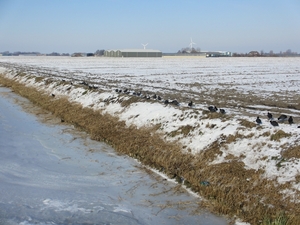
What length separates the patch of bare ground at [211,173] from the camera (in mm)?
7324

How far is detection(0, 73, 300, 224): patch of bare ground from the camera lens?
732 cm

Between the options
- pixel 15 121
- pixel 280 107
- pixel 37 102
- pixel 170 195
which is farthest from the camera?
pixel 37 102

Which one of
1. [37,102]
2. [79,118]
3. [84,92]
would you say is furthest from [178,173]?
[37,102]

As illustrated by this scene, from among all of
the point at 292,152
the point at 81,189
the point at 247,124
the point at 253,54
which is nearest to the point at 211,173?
the point at 292,152

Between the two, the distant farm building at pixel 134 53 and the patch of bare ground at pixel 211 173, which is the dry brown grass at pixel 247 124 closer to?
the patch of bare ground at pixel 211 173

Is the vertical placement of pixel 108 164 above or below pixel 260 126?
below

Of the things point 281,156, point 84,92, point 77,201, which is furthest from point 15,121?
point 281,156

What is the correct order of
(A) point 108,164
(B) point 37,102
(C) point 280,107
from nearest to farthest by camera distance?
(A) point 108,164
(C) point 280,107
(B) point 37,102

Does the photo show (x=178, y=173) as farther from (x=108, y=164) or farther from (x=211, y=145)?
(x=108, y=164)

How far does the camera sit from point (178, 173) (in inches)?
392

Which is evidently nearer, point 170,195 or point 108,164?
point 170,195

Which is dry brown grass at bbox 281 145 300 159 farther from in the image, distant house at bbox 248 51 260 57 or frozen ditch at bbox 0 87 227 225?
distant house at bbox 248 51 260 57

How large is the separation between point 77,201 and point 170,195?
233 cm

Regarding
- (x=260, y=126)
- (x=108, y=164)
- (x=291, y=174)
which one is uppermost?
(x=260, y=126)
